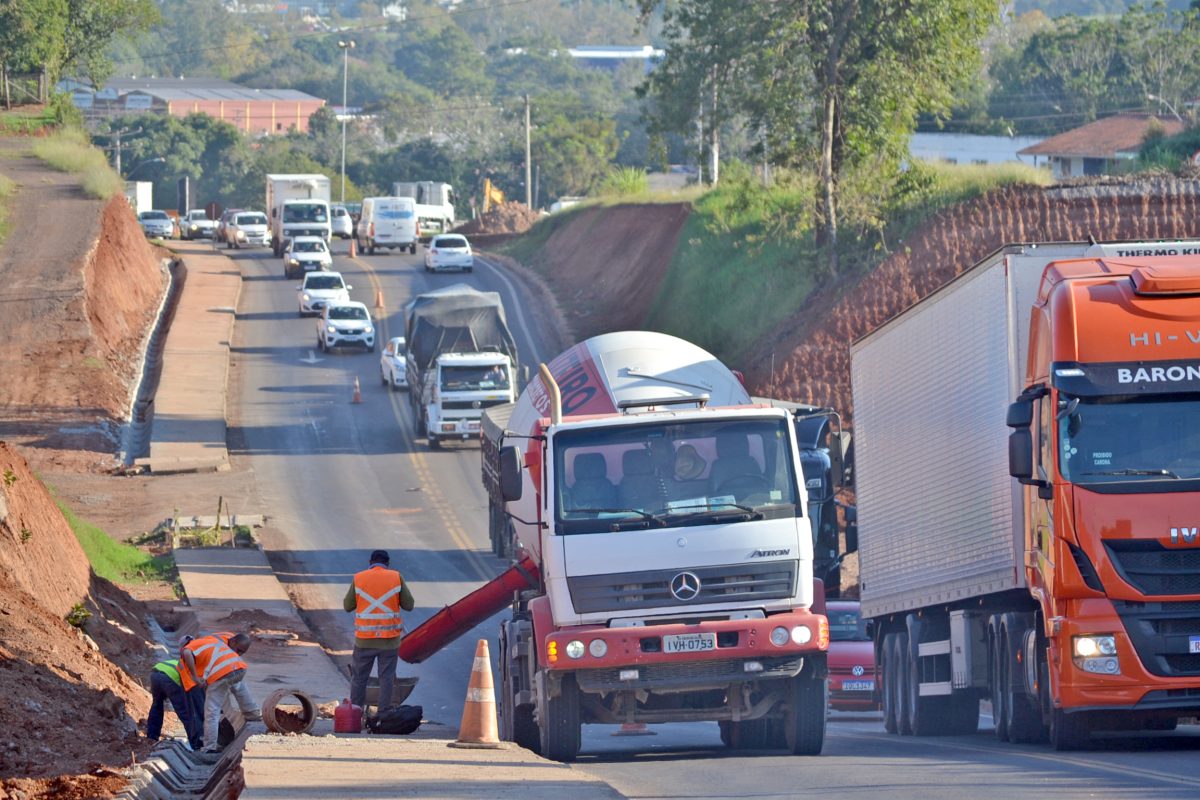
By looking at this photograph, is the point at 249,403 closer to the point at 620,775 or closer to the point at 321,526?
the point at 321,526

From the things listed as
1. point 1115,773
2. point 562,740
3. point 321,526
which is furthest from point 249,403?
point 1115,773

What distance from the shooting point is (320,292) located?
56.9 m

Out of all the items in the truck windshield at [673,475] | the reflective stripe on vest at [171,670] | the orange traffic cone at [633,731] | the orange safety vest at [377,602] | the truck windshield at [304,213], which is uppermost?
the truck windshield at [304,213]

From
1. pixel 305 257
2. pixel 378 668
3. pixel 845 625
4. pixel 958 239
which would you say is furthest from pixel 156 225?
pixel 378 668

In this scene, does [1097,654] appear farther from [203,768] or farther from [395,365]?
[395,365]

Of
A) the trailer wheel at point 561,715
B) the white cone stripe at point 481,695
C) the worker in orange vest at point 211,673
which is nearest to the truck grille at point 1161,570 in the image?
the trailer wheel at point 561,715

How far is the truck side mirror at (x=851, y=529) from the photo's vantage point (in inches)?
860

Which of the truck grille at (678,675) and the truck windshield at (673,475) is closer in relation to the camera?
the truck grille at (678,675)

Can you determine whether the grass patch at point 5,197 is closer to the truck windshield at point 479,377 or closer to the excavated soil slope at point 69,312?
the excavated soil slope at point 69,312

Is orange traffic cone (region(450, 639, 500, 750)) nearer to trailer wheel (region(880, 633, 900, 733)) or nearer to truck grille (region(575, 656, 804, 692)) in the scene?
truck grille (region(575, 656, 804, 692))

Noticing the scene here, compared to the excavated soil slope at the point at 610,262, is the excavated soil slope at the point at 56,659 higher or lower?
lower

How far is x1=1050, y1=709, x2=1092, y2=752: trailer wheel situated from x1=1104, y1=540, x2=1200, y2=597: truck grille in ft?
4.44

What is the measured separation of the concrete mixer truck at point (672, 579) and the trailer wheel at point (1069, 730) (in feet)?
5.99

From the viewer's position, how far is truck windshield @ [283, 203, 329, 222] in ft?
234
